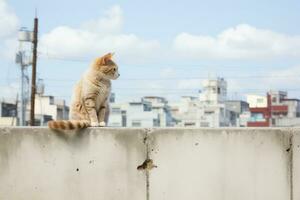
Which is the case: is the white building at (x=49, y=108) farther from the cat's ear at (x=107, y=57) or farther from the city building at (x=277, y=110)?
the cat's ear at (x=107, y=57)

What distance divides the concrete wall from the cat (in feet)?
2.45

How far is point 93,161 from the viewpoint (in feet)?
15.6

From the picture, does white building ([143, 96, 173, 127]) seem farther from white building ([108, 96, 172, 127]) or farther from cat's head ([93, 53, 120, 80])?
cat's head ([93, 53, 120, 80])

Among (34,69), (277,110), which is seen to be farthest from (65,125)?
(277,110)

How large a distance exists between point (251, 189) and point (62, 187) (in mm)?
1639

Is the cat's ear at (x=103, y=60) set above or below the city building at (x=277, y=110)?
below

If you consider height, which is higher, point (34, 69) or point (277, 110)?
point (34, 69)

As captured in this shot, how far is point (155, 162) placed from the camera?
184 inches

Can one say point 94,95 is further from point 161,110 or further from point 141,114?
point 161,110

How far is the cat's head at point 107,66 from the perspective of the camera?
5945 mm

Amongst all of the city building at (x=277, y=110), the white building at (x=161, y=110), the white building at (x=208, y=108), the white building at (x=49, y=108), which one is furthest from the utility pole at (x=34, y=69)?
the white building at (x=208, y=108)

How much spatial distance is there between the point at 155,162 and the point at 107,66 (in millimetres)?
1699

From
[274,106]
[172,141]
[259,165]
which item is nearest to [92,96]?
[172,141]

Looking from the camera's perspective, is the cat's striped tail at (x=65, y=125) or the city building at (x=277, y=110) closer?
the cat's striped tail at (x=65, y=125)
